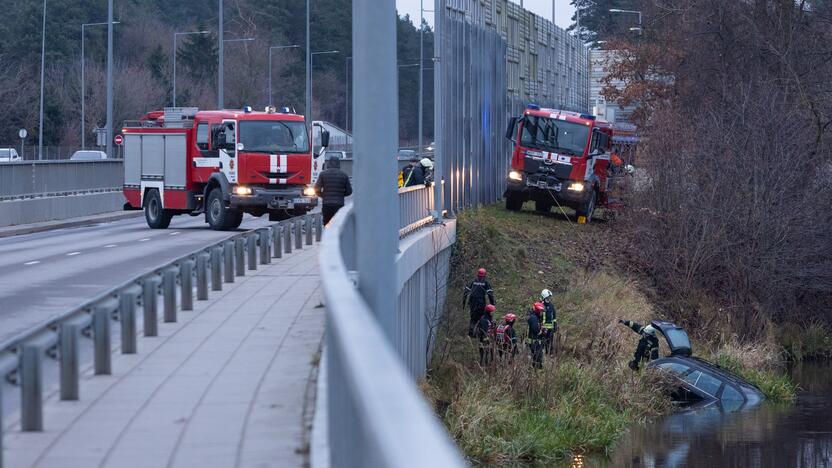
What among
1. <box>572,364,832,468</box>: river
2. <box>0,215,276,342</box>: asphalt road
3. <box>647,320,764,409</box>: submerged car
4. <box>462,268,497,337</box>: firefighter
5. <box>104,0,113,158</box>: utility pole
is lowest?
<box>572,364,832,468</box>: river

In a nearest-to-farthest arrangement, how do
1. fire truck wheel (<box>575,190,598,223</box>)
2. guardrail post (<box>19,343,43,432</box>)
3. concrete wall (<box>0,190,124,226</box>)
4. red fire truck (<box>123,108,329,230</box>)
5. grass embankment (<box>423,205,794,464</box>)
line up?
guardrail post (<box>19,343,43,432</box>)
grass embankment (<box>423,205,794,464</box>)
red fire truck (<box>123,108,329,230</box>)
concrete wall (<box>0,190,124,226</box>)
fire truck wheel (<box>575,190,598,223</box>)

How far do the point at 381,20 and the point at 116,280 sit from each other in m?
12.5

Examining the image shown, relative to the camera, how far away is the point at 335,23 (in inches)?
3738

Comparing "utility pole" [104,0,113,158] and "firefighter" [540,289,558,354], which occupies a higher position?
"utility pole" [104,0,113,158]

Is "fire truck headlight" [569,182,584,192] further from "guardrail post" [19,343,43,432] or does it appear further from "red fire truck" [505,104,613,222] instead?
"guardrail post" [19,343,43,432]

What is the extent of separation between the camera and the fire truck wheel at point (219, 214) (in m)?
30.5

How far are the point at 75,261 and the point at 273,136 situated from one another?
25.5 feet

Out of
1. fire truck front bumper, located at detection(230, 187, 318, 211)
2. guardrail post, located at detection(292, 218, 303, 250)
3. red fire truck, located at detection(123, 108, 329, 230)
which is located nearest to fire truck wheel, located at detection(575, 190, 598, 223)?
red fire truck, located at detection(123, 108, 329, 230)

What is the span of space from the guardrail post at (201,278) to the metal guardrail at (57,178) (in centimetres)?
2105

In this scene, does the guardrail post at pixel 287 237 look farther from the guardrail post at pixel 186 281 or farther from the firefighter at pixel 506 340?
the guardrail post at pixel 186 281

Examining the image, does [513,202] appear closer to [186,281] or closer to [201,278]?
[201,278]

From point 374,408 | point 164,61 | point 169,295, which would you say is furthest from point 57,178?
point 164,61

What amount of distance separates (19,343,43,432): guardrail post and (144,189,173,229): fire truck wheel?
25.5 meters

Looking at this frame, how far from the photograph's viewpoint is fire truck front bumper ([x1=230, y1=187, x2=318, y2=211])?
29797 mm
